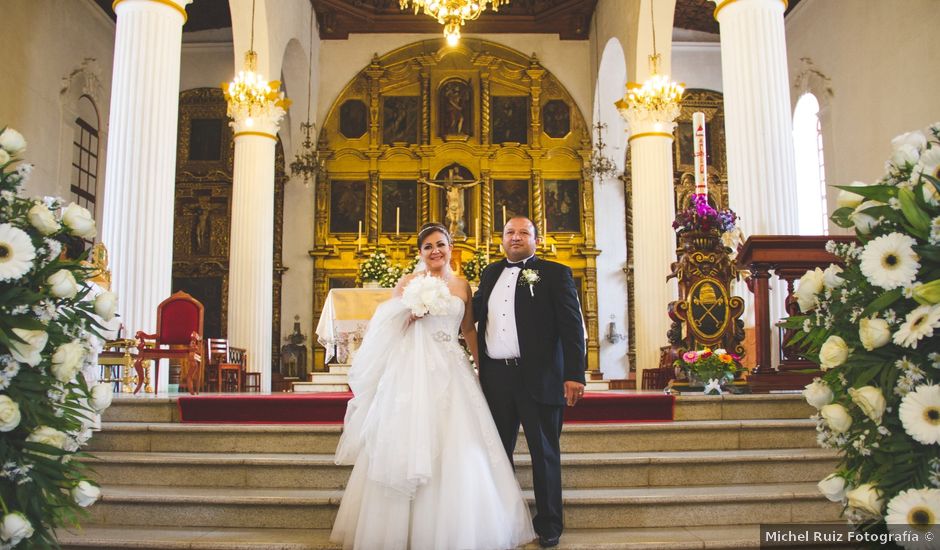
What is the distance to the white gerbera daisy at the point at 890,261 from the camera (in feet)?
8.21

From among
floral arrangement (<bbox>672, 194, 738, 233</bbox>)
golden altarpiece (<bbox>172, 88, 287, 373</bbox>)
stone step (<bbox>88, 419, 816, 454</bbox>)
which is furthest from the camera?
golden altarpiece (<bbox>172, 88, 287, 373</bbox>)

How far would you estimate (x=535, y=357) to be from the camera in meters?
3.96

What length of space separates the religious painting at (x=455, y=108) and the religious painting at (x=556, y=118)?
1.74m

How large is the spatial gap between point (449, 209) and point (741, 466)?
1308 cm

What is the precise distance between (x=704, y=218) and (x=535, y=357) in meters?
4.34

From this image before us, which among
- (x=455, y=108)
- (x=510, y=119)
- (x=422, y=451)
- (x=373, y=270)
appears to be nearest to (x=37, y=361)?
(x=422, y=451)

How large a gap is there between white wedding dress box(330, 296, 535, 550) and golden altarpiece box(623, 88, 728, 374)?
14.7 m

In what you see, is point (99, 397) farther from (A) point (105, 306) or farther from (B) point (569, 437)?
(B) point (569, 437)

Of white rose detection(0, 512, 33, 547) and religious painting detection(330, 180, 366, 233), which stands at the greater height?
religious painting detection(330, 180, 366, 233)

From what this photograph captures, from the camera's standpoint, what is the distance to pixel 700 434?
5.49 meters

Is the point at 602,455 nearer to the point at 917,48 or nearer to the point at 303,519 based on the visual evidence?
the point at 303,519

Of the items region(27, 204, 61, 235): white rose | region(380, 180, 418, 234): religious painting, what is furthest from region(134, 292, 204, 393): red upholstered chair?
region(380, 180, 418, 234): religious painting

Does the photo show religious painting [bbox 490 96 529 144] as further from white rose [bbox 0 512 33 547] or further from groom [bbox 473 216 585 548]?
white rose [bbox 0 512 33 547]

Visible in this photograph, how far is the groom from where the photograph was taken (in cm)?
392
